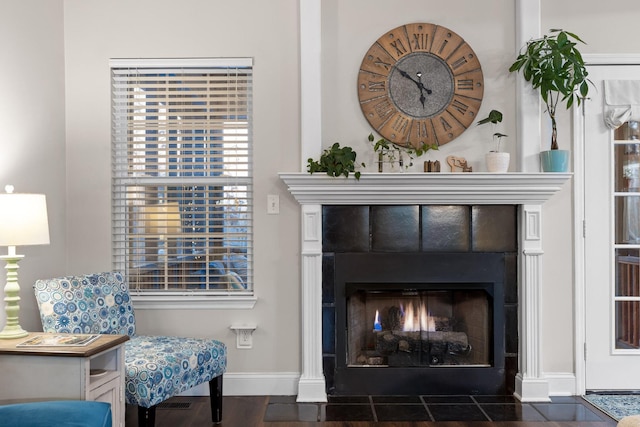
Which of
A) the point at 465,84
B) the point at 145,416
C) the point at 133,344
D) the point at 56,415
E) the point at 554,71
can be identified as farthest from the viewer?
the point at 465,84

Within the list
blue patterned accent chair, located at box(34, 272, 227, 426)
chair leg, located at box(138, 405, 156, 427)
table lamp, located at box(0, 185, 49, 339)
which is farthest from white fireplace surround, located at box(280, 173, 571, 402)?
table lamp, located at box(0, 185, 49, 339)

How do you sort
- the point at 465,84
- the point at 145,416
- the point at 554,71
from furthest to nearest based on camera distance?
the point at 465,84
the point at 554,71
the point at 145,416

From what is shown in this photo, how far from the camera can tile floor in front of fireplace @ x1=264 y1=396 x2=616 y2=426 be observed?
2.94 meters

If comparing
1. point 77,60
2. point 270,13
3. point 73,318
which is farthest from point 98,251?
point 270,13

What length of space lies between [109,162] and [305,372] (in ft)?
5.93

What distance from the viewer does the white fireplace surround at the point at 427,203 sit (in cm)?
316

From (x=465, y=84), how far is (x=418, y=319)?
1.52 metres

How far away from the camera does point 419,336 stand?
342 centimetres

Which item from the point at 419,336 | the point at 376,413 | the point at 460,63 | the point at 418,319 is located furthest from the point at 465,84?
the point at 376,413

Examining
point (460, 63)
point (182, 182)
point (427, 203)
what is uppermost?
point (460, 63)

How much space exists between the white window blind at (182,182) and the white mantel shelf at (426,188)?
47cm

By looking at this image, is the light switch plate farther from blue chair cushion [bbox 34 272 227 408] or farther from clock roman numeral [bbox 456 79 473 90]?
clock roman numeral [bbox 456 79 473 90]

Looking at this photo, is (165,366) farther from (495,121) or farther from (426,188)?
(495,121)

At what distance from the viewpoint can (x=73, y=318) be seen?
2.69 metres
